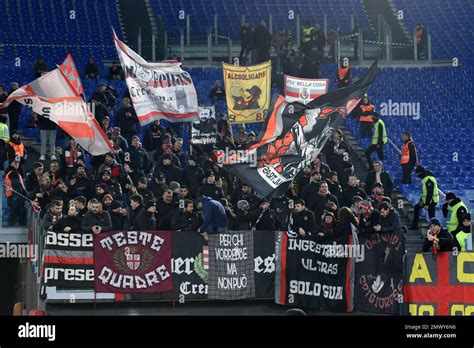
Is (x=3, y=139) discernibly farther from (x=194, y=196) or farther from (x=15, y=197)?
(x=194, y=196)

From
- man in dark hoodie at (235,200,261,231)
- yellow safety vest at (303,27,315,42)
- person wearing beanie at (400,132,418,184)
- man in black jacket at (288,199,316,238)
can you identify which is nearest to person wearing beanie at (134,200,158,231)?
man in dark hoodie at (235,200,261,231)

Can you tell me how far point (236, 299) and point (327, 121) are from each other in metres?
3.31

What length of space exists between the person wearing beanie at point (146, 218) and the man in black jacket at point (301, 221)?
2078 mm

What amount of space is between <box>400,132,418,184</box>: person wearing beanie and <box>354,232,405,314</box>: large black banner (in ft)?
19.5

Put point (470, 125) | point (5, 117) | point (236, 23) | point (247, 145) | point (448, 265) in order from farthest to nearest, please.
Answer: point (236, 23)
point (470, 125)
point (5, 117)
point (247, 145)
point (448, 265)

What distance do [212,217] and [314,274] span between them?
176 cm

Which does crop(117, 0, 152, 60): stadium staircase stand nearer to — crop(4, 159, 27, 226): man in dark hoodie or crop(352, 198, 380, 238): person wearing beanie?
crop(4, 159, 27, 226): man in dark hoodie

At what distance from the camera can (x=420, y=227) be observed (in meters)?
23.1

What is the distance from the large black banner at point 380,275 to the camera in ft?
61.2

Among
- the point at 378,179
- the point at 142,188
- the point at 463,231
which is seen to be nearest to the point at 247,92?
the point at 378,179

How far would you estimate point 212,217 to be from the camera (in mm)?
19219

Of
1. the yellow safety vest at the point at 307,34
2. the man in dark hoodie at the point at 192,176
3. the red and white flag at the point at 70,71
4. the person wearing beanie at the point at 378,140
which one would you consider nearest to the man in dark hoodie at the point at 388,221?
the man in dark hoodie at the point at 192,176

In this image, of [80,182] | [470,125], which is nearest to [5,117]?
[80,182]
